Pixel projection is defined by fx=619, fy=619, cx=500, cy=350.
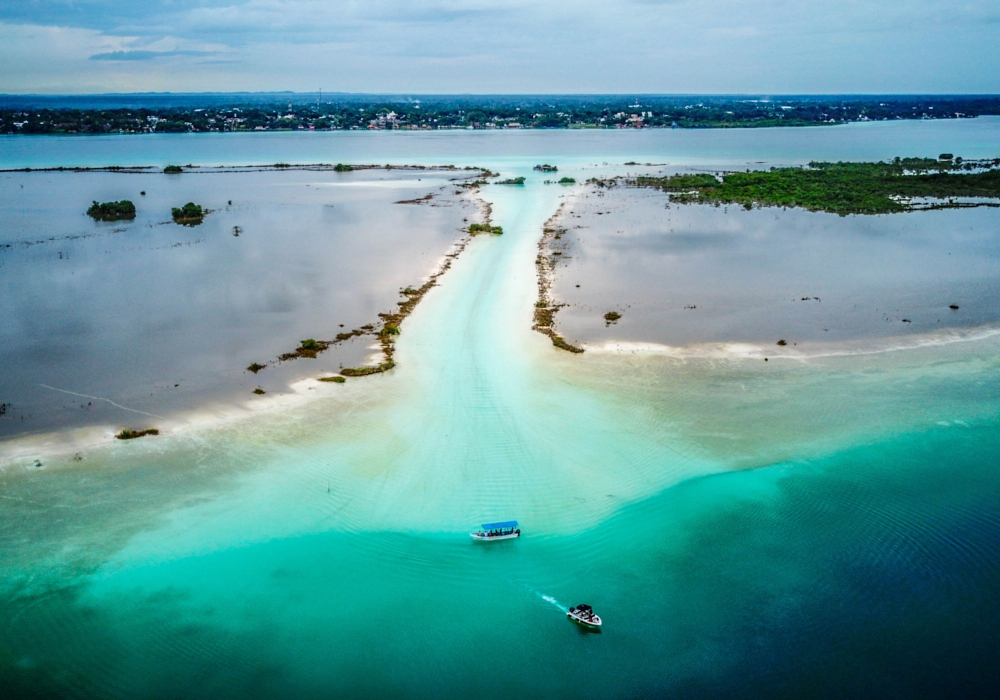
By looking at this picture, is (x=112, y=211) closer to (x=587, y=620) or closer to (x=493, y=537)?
(x=493, y=537)

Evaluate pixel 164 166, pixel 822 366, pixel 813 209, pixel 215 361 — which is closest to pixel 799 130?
pixel 813 209

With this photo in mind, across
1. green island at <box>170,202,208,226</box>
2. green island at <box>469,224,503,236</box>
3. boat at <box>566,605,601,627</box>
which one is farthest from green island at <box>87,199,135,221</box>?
boat at <box>566,605,601,627</box>

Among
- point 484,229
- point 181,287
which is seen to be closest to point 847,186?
point 484,229

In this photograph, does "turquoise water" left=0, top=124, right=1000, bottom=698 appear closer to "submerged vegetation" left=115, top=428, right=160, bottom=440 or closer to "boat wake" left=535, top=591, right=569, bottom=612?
"boat wake" left=535, top=591, right=569, bottom=612

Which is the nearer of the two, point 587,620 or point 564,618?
point 587,620

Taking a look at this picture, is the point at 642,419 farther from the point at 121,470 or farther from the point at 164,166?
the point at 164,166

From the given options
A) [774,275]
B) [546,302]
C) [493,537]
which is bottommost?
[493,537]
